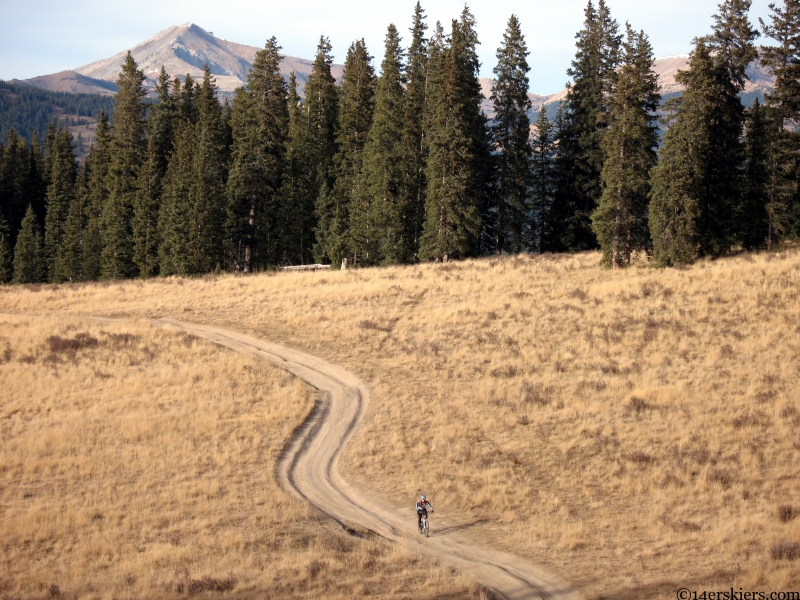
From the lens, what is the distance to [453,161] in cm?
4684

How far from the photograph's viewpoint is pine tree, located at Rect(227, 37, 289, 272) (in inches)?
2148

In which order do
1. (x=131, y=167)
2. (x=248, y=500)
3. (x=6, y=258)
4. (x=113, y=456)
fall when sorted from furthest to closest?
(x=6, y=258) → (x=131, y=167) → (x=113, y=456) → (x=248, y=500)

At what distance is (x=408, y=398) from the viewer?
25.7 metres

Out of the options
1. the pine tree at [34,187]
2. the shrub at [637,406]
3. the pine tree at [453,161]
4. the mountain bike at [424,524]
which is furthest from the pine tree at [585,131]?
the pine tree at [34,187]

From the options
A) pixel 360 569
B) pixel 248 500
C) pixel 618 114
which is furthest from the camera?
pixel 618 114

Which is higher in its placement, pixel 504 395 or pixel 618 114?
pixel 618 114

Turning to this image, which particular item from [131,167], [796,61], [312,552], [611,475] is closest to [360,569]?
[312,552]

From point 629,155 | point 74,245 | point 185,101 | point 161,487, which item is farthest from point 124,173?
point 161,487

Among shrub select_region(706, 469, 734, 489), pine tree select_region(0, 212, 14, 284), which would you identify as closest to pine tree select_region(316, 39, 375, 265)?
shrub select_region(706, 469, 734, 489)

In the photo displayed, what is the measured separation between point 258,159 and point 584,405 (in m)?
39.4

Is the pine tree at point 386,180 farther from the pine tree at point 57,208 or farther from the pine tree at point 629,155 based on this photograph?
the pine tree at point 57,208

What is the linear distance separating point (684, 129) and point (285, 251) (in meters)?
37.3

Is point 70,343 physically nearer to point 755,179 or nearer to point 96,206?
point 755,179

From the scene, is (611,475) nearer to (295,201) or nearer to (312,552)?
(312,552)
